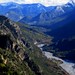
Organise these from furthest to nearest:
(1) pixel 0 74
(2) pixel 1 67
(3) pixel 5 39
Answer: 1. (3) pixel 5 39
2. (2) pixel 1 67
3. (1) pixel 0 74

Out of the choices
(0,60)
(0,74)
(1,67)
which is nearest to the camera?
(0,74)

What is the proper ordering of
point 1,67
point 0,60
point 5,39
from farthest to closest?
point 5,39, point 0,60, point 1,67

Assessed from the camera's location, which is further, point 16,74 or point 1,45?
point 1,45

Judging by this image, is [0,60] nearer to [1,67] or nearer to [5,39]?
[1,67]

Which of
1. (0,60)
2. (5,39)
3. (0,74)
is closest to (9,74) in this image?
(0,74)

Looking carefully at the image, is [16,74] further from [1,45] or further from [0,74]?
[1,45]

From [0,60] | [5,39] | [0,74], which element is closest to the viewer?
[0,74]

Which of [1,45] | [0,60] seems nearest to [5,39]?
[1,45]

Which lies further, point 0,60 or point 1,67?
point 0,60
